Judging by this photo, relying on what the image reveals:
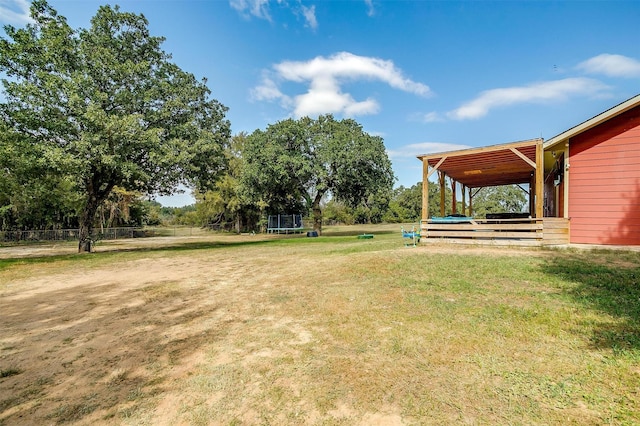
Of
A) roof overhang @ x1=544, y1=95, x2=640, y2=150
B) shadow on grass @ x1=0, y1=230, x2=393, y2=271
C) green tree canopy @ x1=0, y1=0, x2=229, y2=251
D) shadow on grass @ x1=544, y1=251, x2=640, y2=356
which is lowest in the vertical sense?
shadow on grass @ x1=0, y1=230, x2=393, y2=271

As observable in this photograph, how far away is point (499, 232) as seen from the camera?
34.7 feet

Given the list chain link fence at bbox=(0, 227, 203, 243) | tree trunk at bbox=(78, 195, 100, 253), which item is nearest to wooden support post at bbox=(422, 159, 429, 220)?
tree trunk at bbox=(78, 195, 100, 253)

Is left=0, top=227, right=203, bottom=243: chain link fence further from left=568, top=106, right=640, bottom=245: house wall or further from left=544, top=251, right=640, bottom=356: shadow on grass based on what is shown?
left=568, top=106, right=640, bottom=245: house wall

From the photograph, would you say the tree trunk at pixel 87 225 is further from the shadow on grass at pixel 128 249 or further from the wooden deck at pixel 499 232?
the wooden deck at pixel 499 232

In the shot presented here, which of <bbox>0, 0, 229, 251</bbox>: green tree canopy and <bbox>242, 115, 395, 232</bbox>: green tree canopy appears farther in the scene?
<bbox>242, 115, 395, 232</bbox>: green tree canopy

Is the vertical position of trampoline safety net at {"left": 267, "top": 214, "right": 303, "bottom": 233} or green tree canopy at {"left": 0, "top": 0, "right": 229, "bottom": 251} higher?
green tree canopy at {"left": 0, "top": 0, "right": 229, "bottom": 251}

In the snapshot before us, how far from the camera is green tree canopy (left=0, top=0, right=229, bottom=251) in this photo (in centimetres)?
1275

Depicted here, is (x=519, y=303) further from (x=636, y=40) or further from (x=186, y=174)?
(x=186, y=174)

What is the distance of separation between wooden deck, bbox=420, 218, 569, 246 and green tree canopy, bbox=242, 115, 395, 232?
37.4 feet

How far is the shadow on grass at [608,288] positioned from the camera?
339 cm

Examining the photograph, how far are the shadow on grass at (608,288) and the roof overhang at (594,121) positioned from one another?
387cm

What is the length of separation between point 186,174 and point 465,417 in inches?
667

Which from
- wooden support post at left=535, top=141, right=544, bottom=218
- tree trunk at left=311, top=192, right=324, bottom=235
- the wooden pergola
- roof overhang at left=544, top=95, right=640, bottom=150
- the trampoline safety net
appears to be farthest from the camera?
the trampoline safety net

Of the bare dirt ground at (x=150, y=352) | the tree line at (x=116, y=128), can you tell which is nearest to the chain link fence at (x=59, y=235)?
the tree line at (x=116, y=128)
